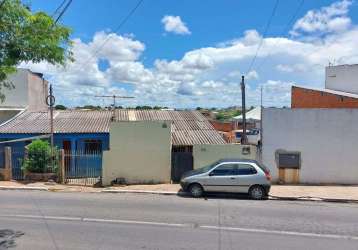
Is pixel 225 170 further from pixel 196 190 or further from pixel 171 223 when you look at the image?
pixel 171 223

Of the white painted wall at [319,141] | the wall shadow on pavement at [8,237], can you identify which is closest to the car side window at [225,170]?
the white painted wall at [319,141]

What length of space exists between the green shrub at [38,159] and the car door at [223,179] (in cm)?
872

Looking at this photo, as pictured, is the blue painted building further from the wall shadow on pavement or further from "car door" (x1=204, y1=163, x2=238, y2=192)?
the wall shadow on pavement

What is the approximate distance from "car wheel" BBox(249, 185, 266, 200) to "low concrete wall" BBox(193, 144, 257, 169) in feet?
12.4

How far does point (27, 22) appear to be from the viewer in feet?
30.3

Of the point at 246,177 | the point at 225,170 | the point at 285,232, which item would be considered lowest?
the point at 285,232

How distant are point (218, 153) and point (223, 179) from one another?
3.77 m

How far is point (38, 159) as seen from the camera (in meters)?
21.9

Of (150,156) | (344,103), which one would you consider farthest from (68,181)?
(344,103)

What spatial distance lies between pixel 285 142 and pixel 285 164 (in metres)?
1.03

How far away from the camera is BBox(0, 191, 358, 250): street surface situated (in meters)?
9.77

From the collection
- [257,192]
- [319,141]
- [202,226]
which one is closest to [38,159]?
[257,192]

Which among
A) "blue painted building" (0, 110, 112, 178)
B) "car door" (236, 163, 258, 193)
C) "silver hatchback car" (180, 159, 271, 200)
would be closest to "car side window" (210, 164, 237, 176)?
"silver hatchback car" (180, 159, 271, 200)

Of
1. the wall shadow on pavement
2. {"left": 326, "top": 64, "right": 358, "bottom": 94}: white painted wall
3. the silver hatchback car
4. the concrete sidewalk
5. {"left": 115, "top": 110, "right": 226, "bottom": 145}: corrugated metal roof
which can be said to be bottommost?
the concrete sidewalk
